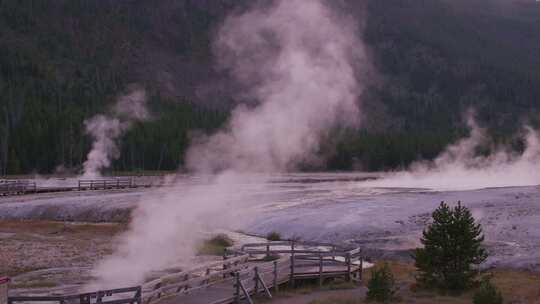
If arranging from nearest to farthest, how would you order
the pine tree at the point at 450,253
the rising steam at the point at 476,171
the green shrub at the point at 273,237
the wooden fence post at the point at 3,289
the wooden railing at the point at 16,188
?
the wooden fence post at the point at 3,289
the pine tree at the point at 450,253
the green shrub at the point at 273,237
the wooden railing at the point at 16,188
the rising steam at the point at 476,171

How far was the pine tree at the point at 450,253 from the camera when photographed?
26422 millimetres

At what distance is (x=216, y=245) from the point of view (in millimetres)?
40531

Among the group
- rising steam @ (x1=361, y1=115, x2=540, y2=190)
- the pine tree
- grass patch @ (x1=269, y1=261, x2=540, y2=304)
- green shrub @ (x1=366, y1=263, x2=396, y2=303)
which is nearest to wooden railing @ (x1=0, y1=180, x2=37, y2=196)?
rising steam @ (x1=361, y1=115, x2=540, y2=190)

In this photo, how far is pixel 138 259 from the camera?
33188mm

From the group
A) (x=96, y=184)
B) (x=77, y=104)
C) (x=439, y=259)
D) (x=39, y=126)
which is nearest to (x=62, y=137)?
(x=39, y=126)

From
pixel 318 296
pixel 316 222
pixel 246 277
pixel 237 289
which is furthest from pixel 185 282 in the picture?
pixel 316 222

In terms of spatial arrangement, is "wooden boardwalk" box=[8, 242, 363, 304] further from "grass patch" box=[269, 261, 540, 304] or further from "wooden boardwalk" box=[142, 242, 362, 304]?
"grass patch" box=[269, 261, 540, 304]

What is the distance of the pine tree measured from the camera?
86.7 feet

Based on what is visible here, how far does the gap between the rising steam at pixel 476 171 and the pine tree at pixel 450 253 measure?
169ft

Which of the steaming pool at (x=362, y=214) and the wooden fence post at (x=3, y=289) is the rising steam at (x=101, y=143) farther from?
the wooden fence post at (x=3, y=289)

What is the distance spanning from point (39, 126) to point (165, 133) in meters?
23.9

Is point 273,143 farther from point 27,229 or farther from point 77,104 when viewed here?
point 77,104

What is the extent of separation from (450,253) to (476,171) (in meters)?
79.8

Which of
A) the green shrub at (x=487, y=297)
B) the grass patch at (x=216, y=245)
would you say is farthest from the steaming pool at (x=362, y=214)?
the green shrub at (x=487, y=297)
